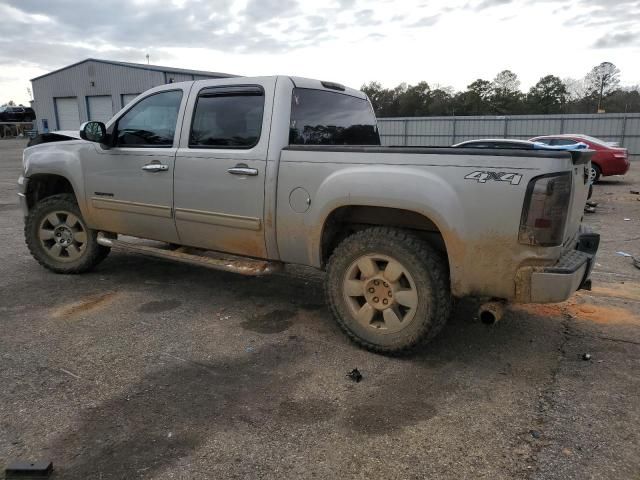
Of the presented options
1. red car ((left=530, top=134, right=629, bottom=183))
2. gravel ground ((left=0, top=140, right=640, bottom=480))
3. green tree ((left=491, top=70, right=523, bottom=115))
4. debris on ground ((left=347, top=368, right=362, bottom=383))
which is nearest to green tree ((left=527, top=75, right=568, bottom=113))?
green tree ((left=491, top=70, right=523, bottom=115))

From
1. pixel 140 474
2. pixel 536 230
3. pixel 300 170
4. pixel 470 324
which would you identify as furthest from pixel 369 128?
pixel 140 474

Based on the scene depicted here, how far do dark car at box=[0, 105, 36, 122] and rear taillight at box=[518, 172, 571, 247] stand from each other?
54658mm

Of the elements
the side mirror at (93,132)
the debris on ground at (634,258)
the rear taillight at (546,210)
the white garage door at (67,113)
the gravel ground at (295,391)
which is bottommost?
the debris on ground at (634,258)

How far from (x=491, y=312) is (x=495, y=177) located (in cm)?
88

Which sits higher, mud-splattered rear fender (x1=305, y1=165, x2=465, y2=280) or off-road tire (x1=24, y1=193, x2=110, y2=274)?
mud-splattered rear fender (x1=305, y1=165, x2=465, y2=280)

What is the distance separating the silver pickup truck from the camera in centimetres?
312

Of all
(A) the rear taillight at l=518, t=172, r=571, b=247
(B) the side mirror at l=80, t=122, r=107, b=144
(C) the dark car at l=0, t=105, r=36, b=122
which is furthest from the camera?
(C) the dark car at l=0, t=105, r=36, b=122

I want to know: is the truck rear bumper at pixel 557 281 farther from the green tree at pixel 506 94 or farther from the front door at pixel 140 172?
the green tree at pixel 506 94

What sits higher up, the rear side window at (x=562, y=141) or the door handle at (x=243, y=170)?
the door handle at (x=243, y=170)

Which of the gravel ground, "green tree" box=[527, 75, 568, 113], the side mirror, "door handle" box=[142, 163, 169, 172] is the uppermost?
"green tree" box=[527, 75, 568, 113]

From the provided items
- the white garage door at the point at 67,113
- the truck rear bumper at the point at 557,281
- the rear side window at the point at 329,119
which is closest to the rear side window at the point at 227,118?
the rear side window at the point at 329,119

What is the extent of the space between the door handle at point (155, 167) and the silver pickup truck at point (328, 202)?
0.03 metres

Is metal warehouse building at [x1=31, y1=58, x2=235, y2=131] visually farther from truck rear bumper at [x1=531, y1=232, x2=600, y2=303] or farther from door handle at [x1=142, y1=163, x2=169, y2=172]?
truck rear bumper at [x1=531, y1=232, x2=600, y2=303]

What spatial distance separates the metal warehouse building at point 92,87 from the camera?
3156cm
